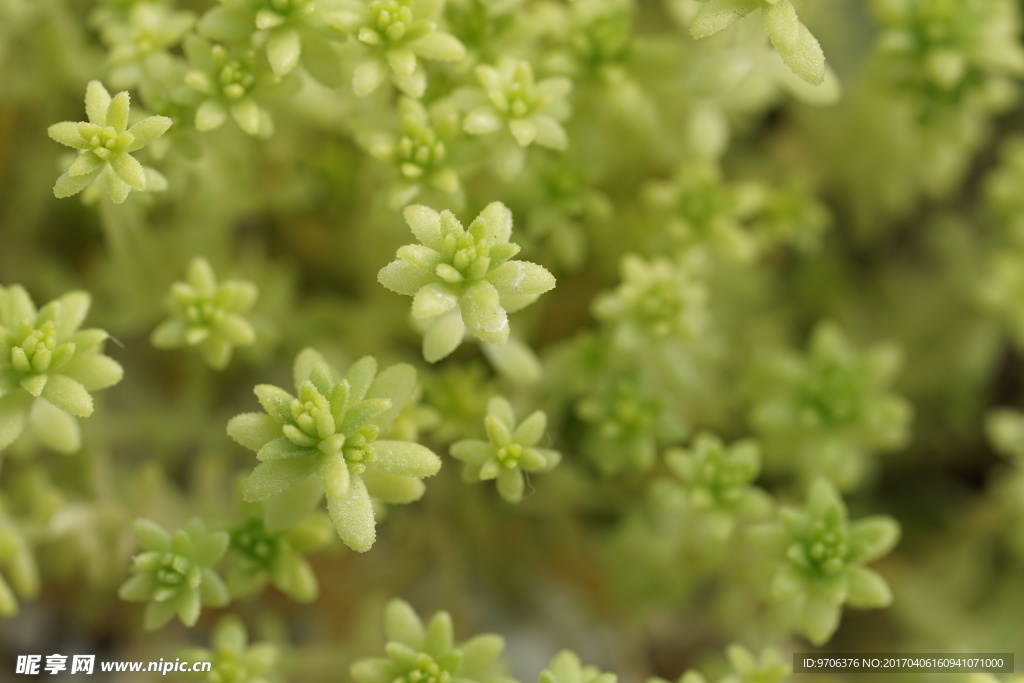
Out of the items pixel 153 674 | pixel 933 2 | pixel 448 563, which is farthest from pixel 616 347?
pixel 153 674

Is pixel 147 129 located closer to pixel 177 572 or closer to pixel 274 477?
pixel 274 477

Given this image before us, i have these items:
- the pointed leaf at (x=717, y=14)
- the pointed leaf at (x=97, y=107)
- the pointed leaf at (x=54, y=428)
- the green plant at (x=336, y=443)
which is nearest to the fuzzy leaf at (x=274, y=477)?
the green plant at (x=336, y=443)

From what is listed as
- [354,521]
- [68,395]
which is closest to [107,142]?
[68,395]

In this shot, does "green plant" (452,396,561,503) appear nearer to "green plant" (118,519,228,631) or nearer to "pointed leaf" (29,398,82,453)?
"green plant" (118,519,228,631)

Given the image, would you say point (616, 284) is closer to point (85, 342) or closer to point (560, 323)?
point (560, 323)

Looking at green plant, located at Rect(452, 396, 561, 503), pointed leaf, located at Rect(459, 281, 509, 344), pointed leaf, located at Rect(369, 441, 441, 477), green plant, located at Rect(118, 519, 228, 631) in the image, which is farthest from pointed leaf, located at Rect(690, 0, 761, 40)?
green plant, located at Rect(118, 519, 228, 631)

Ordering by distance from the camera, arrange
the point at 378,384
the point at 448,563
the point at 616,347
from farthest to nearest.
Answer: the point at 448,563 → the point at 616,347 → the point at 378,384

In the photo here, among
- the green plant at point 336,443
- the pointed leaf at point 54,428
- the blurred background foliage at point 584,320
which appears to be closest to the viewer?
the green plant at point 336,443

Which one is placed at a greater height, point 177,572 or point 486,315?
point 486,315

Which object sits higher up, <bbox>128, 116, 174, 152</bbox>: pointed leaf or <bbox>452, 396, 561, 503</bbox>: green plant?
<bbox>128, 116, 174, 152</bbox>: pointed leaf

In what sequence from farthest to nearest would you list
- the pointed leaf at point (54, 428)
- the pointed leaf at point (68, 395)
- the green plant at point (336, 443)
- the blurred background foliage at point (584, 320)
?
the blurred background foliage at point (584, 320), the pointed leaf at point (54, 428), the pointed leaf at point (68, 395), the green plant at point (336, 443)

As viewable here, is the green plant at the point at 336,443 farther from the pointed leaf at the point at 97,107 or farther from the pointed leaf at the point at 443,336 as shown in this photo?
the pointed leaf at the point at 97,107
